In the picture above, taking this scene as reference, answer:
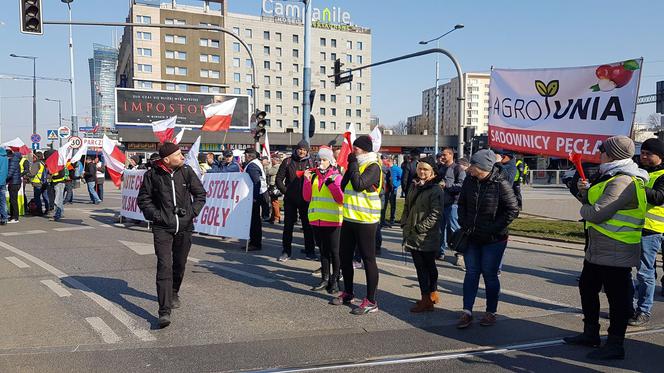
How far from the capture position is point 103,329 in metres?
5.18

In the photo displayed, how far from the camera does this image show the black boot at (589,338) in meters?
4.73

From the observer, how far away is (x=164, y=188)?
5.42 m

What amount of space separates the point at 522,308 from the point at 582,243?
5338mm

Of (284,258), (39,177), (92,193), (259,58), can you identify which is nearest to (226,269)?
(284,258)

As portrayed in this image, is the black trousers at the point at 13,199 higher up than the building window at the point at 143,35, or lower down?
lower down

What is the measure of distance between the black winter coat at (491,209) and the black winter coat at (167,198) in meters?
2.99

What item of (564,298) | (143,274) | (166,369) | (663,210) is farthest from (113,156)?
(663,210)

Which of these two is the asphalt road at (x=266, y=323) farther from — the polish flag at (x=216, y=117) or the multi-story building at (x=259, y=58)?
the multi-story building at (x=259, y=58)

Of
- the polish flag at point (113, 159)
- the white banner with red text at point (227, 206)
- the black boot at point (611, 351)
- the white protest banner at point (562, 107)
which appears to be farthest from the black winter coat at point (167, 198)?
the polish flag at point (113, 159)

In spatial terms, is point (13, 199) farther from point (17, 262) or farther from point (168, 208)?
point (168, 208)

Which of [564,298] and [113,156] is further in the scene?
[113,156]

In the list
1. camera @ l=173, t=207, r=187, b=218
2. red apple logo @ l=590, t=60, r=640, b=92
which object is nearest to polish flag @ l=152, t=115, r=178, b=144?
camera @ l=173, t=207, r=187, b=218

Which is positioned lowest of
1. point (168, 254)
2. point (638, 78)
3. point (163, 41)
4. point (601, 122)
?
point (168, 254)

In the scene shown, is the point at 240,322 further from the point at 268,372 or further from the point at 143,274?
the point at 143,274
